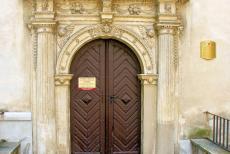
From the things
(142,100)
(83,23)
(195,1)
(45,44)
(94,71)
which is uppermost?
(195,1)

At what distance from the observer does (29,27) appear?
18.6 ft

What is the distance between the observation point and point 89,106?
6.02 m

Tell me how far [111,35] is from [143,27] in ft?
2.00

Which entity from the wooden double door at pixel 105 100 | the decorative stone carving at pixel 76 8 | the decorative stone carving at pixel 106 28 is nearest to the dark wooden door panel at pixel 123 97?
the wooden double door at pixel 105 100

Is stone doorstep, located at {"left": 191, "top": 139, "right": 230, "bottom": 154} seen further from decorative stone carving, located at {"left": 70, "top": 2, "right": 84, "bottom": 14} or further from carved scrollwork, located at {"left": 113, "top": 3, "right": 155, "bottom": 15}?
decorative stone carving, located at {"left": 70, "top": 2, "right": 84, "bottom": 14}

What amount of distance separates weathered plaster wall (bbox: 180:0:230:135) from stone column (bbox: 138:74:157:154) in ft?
1.74

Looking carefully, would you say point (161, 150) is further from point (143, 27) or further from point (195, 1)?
point (195, 1)

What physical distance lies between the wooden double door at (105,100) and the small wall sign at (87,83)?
43 millimetres

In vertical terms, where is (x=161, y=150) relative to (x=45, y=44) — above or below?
below

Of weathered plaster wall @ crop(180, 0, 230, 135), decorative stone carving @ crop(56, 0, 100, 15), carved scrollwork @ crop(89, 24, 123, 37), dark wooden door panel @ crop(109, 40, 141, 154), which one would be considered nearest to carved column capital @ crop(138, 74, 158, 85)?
dark wooden door panel @ crop(109, 40, 141, 154)

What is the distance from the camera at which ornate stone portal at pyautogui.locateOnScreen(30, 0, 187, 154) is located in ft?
18.3

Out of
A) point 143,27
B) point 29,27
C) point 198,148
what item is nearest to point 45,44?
point 29,27

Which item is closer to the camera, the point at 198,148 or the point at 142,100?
the point at 198,148

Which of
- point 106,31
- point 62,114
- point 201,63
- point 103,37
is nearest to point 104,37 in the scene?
point 103,37
